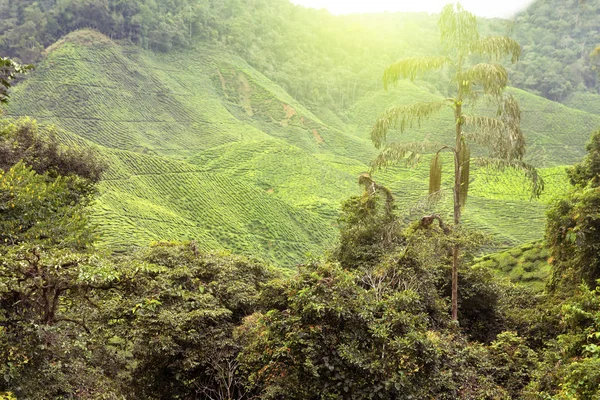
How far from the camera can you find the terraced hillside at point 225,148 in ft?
92.1

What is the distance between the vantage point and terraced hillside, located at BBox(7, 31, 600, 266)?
28062mm

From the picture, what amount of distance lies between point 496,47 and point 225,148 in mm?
36036

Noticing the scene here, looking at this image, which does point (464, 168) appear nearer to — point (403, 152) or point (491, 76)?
point (403, 152)

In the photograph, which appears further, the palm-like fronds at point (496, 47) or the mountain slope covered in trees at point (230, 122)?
the mountain slope covered in trees at point (230, 122)

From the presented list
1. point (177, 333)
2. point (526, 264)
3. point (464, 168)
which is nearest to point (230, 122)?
point (526, 264)

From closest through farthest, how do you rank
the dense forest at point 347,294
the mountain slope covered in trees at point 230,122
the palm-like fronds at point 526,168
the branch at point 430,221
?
the dense forest at point 347,294, the palm-like fronds at point 526,168, the branch at point 430,221, the mountain slope covered in trees at point 230,122

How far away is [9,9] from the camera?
54.3 m

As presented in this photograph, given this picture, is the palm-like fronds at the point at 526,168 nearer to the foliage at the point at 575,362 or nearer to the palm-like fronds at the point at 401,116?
the palm-like fronds at the point at 401,116

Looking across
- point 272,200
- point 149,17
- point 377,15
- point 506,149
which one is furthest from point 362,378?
A: point 377,15

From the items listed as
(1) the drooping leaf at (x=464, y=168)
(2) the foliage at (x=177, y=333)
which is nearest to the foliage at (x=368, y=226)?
(1) the drooping leaf at (x=464, y=168)

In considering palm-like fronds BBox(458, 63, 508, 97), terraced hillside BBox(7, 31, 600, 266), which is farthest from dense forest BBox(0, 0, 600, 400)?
terraced hillside BBox(7, 31, 600, 266)

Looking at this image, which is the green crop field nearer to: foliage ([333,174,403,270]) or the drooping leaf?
foliage ([333,174,403,270])

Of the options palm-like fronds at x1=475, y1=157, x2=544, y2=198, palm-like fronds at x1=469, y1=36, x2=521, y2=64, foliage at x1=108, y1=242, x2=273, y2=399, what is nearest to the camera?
foliage at x1=108, y1=242, x2=273, y2=399

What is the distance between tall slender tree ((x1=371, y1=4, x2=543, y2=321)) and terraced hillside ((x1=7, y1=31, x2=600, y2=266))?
16.4 meters
